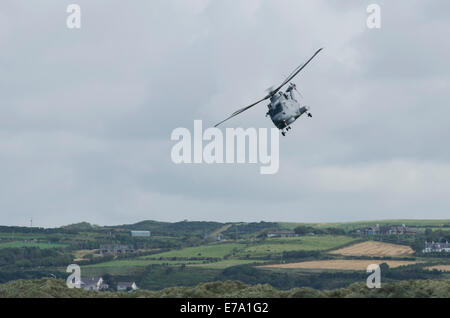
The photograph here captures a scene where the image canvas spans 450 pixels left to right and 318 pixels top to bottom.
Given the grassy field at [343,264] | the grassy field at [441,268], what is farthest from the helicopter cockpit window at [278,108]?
the grassy field at [441,268]

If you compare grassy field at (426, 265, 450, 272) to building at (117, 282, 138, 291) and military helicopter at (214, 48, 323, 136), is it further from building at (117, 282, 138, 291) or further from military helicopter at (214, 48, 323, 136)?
military helicopter at (214, 48, 323, 136)

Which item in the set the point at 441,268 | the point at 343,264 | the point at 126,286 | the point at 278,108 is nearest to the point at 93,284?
the point at 126,286

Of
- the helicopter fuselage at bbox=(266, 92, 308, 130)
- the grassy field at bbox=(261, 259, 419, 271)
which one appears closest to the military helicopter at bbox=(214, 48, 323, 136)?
the helicopter fuselage at bbox=(266, 92, 308, 130)

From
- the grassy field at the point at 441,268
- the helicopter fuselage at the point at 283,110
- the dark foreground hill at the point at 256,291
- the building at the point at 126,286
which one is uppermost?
the helicopter fuselage at the point at 283,110

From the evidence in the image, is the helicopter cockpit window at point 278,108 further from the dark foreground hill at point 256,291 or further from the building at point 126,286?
the building at point 126,286
